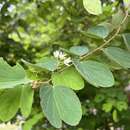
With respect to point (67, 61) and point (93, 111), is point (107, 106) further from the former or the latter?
point (67, 61)

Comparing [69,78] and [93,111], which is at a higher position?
[69,78]

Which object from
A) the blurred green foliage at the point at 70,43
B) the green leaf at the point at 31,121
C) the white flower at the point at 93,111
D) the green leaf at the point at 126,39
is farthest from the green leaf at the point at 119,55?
the white flower at the point at 93,111

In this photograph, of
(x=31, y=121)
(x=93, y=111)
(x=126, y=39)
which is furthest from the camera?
(x=93, y=111)

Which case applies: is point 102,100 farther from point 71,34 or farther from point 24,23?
point 24,23

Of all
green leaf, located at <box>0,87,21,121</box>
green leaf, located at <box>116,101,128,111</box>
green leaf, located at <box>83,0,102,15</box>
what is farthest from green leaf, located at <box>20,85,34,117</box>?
green leaf, located at <box>116,101,128,111</box>

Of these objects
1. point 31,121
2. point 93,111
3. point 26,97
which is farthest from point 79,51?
point 93,111

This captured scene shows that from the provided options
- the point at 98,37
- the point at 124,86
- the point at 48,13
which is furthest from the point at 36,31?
the point at 98,37
